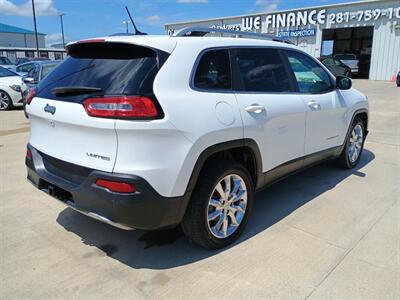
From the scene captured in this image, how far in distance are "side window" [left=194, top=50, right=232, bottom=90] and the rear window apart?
1.28ft

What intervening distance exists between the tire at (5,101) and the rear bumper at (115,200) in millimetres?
10204

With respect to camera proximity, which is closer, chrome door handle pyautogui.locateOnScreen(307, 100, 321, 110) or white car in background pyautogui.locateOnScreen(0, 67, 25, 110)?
chrome door handle pyautogui.locateOnScreen(307, 100, 321, 110)

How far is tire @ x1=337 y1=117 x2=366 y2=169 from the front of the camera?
16.6 feet

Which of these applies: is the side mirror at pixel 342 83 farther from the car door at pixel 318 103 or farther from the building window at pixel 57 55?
the building window at pixel 57 55

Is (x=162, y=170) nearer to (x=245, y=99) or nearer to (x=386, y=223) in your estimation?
(x=245, y=99)

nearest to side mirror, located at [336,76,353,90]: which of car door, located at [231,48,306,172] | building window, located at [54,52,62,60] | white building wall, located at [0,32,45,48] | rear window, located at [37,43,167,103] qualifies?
car door, located at [231,48,306,172]

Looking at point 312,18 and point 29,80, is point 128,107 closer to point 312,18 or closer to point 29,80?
point 29,80

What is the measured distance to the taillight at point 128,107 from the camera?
7.82 feet

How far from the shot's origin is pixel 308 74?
422 centimetres

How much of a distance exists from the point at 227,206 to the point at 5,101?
1097 centimetres

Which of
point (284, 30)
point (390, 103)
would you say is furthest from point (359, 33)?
point (390, 103)

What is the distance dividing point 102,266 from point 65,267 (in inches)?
11.2

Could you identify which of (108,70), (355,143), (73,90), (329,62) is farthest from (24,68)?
(329,62)

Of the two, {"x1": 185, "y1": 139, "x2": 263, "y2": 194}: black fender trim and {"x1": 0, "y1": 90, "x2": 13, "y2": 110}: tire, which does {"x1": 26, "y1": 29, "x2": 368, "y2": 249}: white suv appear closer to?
{"x1": 185, "y1": 139, "x2": 263, "y2": 194}: black fender trim
